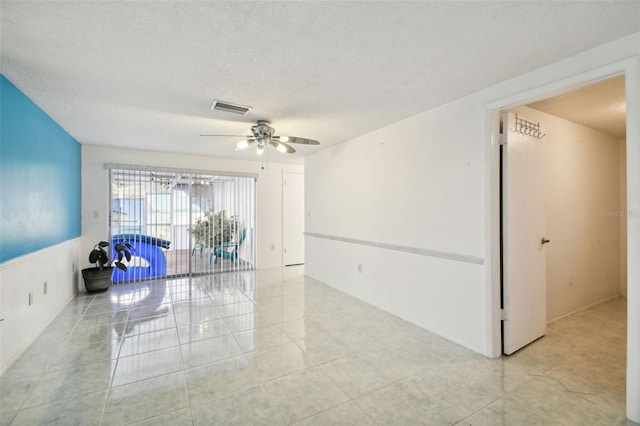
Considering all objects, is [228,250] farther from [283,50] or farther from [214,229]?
[283,50]

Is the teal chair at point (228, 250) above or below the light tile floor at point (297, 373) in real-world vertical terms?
above

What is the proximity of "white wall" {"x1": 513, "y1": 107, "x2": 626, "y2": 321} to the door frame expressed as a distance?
540mm

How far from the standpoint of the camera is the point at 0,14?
1529mm

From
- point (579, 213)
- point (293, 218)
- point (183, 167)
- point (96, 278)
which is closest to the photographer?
A: point (579, 213)

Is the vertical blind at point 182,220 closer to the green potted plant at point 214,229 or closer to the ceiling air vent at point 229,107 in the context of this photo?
the green potted plant at point 214,229

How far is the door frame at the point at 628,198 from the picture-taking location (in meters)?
1.74

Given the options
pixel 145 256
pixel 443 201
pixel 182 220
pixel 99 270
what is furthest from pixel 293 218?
pixel 443 201

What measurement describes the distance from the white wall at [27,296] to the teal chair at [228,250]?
2.29 m

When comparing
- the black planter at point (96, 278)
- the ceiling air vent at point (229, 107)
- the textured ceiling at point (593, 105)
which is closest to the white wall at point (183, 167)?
the black planter at point (96, 278)

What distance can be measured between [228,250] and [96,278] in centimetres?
216

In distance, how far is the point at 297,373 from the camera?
88.0 inches

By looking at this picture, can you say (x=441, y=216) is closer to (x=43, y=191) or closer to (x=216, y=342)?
(x=216, y=342)

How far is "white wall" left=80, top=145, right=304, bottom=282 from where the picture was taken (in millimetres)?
4699

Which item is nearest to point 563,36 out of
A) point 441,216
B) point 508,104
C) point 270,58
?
point 508,104
